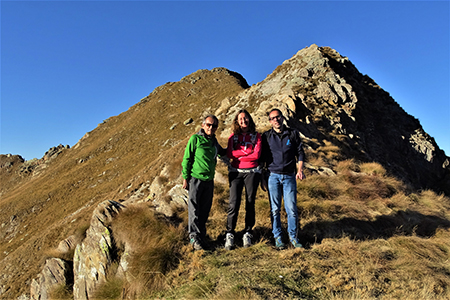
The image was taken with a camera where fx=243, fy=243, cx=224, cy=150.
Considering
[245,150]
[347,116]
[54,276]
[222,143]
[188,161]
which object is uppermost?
[347,116]

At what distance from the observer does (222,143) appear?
13.9 meters

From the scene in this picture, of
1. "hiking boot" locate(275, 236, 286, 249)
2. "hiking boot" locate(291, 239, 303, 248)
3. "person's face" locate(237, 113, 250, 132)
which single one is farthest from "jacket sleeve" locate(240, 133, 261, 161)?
"hiking boot" locate(291, 239, 303, 248)

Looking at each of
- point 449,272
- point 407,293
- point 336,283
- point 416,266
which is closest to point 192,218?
point 336,283

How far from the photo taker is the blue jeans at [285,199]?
5.45m

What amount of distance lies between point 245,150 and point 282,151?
84 cm

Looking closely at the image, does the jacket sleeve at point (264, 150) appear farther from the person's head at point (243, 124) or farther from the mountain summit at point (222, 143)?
the mountain summit at point (222, 143)

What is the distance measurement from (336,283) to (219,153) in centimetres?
351

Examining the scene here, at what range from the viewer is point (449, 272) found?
467 centimetres

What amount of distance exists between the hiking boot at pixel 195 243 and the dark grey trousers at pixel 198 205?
84mm

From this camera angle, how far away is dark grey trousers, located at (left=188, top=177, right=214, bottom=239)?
5.48 metres

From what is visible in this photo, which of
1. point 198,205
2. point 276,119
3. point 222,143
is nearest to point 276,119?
point 276,119

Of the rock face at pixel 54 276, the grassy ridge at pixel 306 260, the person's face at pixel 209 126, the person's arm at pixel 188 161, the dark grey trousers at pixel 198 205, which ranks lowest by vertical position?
the rock face at pixel 54 276

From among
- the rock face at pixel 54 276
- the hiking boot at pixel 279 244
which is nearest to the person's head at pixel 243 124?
the hiking boot at pixel 279 244

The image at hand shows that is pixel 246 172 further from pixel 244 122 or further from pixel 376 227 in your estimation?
pixel 376 227
